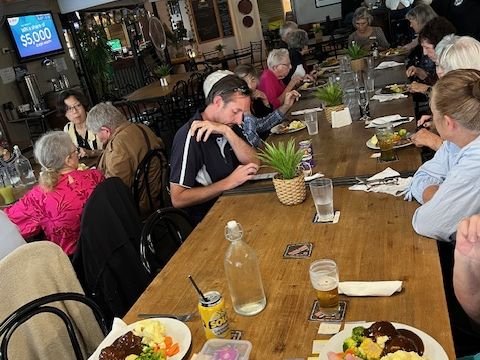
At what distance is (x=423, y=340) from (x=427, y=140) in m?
1.36

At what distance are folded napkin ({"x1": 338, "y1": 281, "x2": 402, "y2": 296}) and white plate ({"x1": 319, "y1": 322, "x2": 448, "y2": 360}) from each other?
0.14 m

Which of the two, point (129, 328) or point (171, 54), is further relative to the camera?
point (171, 54)

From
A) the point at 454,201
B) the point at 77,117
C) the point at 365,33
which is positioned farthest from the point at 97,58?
the point at 454,201

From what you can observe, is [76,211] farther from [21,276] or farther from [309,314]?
[309,314]

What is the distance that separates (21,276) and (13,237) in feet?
1.85

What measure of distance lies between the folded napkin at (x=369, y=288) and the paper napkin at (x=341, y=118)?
68.8 inches

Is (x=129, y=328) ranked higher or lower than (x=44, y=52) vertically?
lower

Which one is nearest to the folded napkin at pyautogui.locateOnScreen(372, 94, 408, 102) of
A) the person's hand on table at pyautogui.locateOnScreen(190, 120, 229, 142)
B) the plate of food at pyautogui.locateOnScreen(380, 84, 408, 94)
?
the plate of food at pyautogui.locateOnScreen(380, 84, 408, 94)

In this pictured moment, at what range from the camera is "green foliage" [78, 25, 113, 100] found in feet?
28.7

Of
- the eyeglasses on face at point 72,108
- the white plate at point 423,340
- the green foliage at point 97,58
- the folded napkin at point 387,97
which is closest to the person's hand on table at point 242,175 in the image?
the white plate at point 423,340

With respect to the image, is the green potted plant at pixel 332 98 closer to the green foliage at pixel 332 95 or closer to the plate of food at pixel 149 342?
the green foliage at pixel 332 95

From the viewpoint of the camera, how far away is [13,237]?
81.9 inches

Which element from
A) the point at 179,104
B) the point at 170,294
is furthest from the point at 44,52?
the point at 170,294

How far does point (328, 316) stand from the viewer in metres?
1.17
